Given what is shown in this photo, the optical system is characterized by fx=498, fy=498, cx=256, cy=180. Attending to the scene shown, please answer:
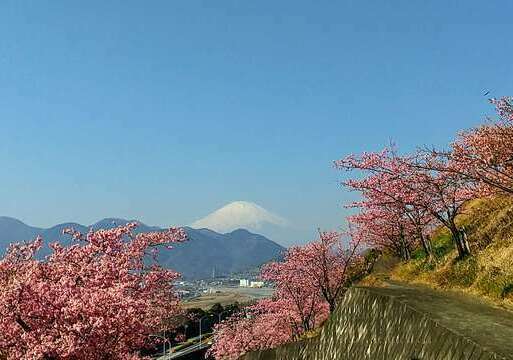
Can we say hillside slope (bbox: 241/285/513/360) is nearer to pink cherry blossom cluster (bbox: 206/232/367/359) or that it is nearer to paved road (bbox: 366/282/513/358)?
paved road (bbox: 366/282/513/358)

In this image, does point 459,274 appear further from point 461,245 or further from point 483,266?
point 461,245

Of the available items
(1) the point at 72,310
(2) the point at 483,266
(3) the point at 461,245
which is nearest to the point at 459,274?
(2) the point at 483,266

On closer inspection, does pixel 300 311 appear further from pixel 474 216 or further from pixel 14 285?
pixel 14 285

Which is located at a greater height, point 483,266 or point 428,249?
point 428,249

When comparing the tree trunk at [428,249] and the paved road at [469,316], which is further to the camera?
the tree trunk at [428,249]

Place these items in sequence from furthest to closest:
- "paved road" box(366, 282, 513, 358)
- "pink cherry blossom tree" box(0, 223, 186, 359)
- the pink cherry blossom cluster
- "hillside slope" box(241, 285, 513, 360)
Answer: the pink cherry blossom cluster → "pink cherry blossom tree" box(0, 223, 186, 359) → "hillside slope" box(241, 285, 513, 360) → "paved road" box(366, 282, 513, 358)

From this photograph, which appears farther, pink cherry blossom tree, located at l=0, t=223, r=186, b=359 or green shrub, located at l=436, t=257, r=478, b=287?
pink cherry blossom tree, located at l=0, t=223, r=186, b=359

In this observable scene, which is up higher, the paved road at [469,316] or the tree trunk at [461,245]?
the tree trunk at [461,245]

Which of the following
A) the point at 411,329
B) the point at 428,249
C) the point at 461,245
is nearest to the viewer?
the point at 411,329

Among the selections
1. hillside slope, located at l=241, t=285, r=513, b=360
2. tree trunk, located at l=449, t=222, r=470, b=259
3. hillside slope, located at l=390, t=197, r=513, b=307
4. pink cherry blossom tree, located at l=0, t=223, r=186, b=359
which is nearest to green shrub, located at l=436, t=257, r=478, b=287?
hillside slope, located at l=390, t=197, r=513, b=307

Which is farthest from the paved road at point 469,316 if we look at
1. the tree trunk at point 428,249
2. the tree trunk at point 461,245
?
the tree trunk at point 428,249

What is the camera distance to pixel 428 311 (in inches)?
332

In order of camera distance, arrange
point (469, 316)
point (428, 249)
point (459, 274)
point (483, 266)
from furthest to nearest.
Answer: point (428, 249) < point (459, 274) < point (483, 266) < point (469, 316)

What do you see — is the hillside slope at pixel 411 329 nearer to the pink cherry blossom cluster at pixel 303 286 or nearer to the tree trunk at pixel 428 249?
the tree trunk at pixel 428 249
